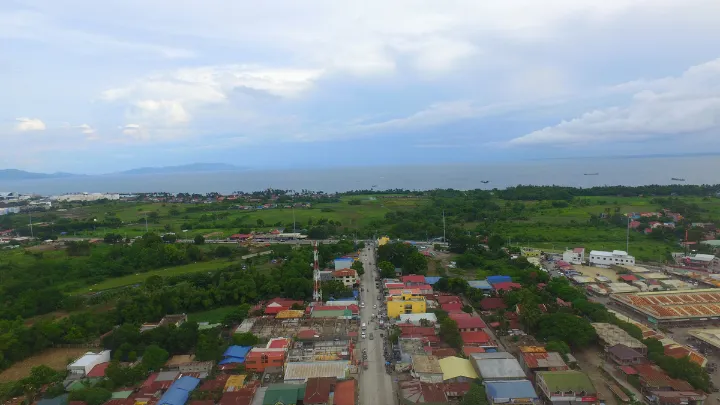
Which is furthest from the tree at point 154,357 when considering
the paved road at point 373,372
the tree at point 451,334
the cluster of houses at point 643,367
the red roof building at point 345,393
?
the cluster of houses at point 643,367

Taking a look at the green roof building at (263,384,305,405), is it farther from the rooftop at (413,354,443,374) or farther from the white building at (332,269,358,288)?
the white building at (332,269,358,288)

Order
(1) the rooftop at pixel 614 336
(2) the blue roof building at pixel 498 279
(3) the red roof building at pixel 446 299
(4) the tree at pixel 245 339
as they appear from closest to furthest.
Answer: (1) the rooftop at pixel 614 336
(4) the tree at pixel 245 339
(3) the red roof building at pixel 446 299
(2) the blue roof building at pixel 498 279

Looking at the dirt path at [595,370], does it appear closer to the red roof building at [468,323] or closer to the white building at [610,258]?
the red roof building at [468,323]

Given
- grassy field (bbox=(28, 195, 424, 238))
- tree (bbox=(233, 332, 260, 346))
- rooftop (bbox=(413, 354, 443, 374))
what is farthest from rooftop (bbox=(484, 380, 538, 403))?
grassy field (bbox=(28, 195, 424, 238))

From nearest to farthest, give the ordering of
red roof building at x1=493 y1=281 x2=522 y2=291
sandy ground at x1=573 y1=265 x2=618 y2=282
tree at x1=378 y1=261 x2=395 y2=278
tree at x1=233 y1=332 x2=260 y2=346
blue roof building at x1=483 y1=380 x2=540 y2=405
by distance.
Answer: blue roof building at x1=483 y1=380 x2=540 y2=405 < tree at x1=233 y1=332 x2=260 y2=346 < red roof building at x1=493 y1=281 x2=522 y2=291 < sandy ground at x1=573 y1=265 x2=618 y2=282 < tree at x1=378 y1=261 x2=395 y2=278

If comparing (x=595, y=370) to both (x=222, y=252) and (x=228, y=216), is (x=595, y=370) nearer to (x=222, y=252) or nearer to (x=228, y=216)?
(x=222, y=252)

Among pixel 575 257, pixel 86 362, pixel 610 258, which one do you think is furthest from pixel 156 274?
pixel 610 258

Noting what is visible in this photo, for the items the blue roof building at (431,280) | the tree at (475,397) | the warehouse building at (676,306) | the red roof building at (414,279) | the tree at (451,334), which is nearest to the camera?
the tree at (475,397)
